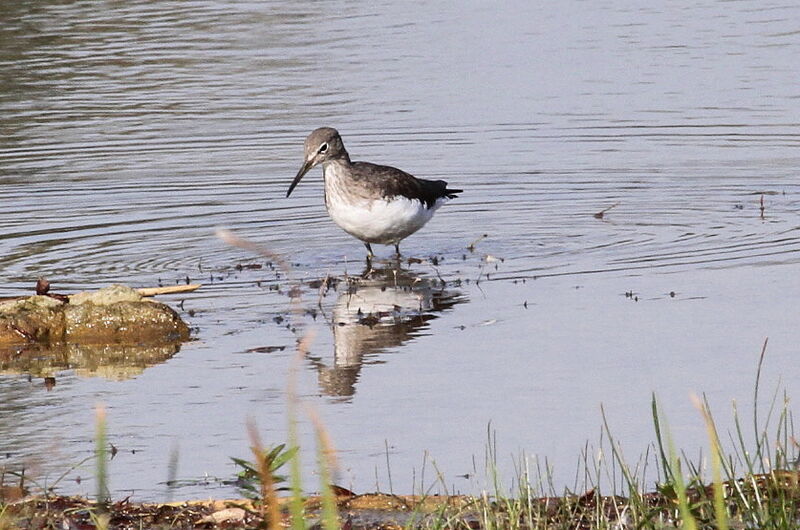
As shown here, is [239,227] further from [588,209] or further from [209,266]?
[588,209]

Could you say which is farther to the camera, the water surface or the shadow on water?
the shadow on water

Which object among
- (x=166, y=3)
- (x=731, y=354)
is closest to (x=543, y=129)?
(x=731, y=354)

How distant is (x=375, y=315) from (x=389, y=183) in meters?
2.29

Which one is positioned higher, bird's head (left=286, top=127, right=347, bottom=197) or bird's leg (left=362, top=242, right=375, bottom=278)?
bird's head (left=286, top=127, right=347, bottom=197)

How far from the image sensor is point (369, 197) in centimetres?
1298

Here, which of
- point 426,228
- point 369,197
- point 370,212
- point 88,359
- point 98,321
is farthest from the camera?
point 426,228

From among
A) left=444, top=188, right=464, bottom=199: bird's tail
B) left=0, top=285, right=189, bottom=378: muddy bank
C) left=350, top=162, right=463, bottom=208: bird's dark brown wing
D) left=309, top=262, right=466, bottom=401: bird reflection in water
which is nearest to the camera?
left=309, top=262, right=466, bottom=401: bird reflection in water

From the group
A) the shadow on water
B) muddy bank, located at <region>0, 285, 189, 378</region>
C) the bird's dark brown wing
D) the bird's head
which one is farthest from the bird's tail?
the shadow on water

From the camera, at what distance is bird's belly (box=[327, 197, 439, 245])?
12.9 m

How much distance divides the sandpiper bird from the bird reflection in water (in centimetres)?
37

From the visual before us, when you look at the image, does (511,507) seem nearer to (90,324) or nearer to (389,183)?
(90,324)

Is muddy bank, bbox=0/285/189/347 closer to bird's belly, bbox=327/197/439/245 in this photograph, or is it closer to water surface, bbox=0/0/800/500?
water surface, bbox=0/0/800/500

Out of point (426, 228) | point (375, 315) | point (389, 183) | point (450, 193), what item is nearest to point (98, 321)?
point (375, 315)

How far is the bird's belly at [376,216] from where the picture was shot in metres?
12.9
